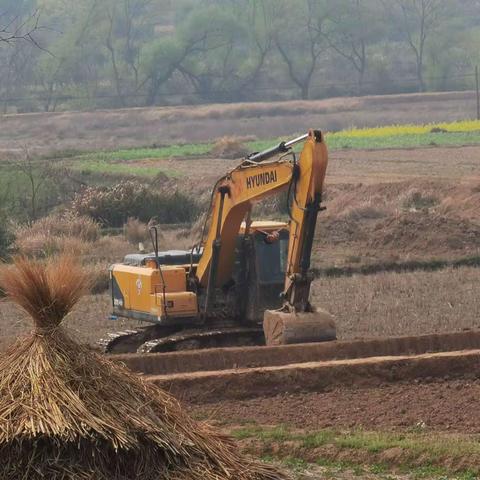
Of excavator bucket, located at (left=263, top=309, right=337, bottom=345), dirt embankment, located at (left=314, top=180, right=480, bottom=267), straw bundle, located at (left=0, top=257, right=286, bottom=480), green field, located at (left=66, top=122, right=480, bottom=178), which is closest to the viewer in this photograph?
straw bundle, located at (left=0, top=257, right=286, bottom=480)

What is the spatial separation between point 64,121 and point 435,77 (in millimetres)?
36312

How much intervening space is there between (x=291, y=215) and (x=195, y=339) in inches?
104

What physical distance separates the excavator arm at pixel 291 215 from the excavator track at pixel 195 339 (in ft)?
1.23

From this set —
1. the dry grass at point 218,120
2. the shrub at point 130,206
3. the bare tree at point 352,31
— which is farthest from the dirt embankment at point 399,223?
the bare tree at point 352,31

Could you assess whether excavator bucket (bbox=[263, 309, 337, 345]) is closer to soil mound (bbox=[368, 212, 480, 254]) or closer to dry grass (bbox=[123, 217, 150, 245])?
soil mound (bbox=[368, 212, 480, 254])

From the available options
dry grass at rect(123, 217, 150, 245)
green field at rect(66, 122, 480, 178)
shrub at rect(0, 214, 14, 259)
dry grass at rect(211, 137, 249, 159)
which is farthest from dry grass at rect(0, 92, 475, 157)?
shrub at rect(0, 214, 14, 259)

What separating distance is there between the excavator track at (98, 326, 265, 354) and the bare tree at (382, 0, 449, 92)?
91412 mm

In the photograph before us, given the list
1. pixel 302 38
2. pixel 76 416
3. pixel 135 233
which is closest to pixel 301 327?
pixel 76 416

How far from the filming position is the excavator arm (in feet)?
51.3

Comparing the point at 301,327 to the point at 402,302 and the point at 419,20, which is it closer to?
the point at 402,302

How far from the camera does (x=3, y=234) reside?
29.9m

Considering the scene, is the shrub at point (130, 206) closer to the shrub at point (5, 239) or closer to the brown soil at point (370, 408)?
the shrub at point (5, 239)

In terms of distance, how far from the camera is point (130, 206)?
3772 centimetres

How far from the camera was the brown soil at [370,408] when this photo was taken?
13062 millimetres
